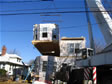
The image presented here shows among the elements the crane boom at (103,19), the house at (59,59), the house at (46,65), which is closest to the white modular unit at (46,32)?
the house at (59,59)

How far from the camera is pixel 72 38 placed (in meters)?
29.9

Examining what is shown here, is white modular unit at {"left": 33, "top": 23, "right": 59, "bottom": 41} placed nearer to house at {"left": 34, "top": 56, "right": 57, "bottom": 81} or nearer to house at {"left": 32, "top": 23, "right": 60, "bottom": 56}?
house at {"left": 32, "top": 23, "right": 60, "bottom": 56}

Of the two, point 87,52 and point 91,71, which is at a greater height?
point 87,52

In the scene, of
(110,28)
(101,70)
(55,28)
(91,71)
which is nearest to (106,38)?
(110,28)

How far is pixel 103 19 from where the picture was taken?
16.5 meters

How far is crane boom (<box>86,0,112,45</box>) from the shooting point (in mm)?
15562

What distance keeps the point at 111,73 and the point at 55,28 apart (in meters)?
20.1

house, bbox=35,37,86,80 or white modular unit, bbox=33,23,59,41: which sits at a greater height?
white modular unit, bbox=33,23,59,41

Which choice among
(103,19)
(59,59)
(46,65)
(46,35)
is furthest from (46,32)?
(103,19)

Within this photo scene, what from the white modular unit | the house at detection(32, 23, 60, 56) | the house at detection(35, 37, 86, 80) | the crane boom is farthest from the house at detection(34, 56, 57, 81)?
the crane boom

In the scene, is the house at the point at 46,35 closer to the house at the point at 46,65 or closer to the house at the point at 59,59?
the house at the point at 59,59

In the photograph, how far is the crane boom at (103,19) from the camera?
1556 cm

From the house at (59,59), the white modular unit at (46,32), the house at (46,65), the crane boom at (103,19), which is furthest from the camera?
the white modular unit at (46,32)

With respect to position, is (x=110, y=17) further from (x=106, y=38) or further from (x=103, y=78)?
(x=103, y=78)
